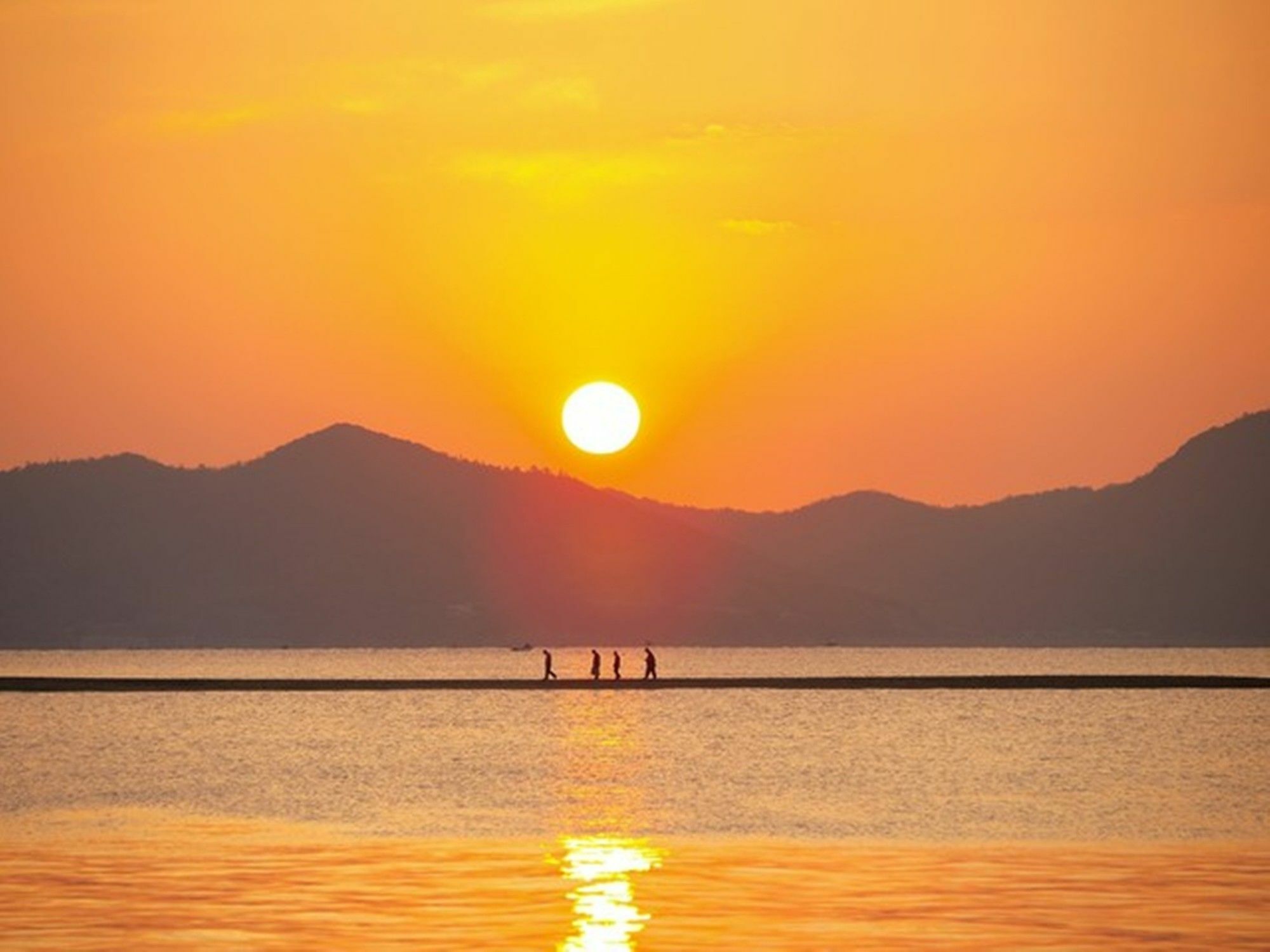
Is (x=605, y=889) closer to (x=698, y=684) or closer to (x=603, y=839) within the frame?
(x=603, y=839)

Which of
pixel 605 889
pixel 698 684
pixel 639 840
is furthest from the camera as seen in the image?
pixel 698 684

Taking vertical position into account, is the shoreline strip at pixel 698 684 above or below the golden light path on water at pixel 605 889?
above

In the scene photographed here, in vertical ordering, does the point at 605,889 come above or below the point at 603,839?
below

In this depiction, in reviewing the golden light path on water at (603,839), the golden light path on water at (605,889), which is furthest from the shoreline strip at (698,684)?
the golden light path on water at (605,889)

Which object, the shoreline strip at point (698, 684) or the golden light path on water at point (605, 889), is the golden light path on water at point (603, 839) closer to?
the golden light path on water at point (605, 889)

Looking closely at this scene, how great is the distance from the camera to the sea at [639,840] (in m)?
32.1

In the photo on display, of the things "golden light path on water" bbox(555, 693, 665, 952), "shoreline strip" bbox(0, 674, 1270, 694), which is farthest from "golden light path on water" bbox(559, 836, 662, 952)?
"shoreline strip" bbox(0, 674, 1270, 694)

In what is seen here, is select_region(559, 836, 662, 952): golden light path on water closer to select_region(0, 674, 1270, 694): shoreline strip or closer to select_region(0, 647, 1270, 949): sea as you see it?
select_region(0, 647, 1270, 949): sea

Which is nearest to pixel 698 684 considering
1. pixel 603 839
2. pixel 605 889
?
pixel 603 839

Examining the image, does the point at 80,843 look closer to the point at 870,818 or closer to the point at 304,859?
the point at 304,859

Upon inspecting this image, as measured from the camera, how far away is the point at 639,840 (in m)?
47.0

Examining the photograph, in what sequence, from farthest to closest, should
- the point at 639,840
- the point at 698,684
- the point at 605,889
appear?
the point at 698,684 < the point at 639,840 < the point at 605,889

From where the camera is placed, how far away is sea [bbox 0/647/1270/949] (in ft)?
→ 105

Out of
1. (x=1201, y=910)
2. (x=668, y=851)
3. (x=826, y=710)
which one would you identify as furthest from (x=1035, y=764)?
(x=826, y=710)
